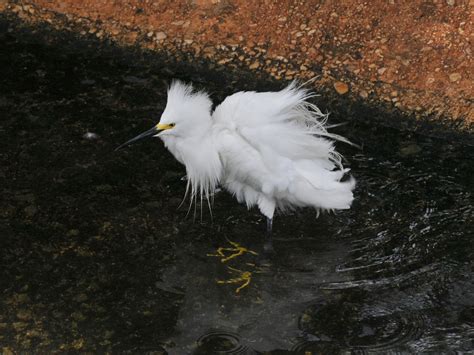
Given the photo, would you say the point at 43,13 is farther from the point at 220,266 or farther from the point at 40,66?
the point at 220,266

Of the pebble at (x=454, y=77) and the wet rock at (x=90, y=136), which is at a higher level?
the pebble at (x=454, y=77)

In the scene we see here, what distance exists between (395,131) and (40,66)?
2.58m

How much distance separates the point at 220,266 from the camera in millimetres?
4285

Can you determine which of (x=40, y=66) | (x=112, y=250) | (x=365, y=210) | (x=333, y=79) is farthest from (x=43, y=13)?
(x=365, y=210)

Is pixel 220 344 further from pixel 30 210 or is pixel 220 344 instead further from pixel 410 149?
pixel 410 149

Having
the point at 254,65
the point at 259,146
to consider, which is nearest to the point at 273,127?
the point at 259,146

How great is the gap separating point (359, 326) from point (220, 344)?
661mm

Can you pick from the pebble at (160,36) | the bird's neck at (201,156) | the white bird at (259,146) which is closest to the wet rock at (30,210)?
the white bird at (259,146)

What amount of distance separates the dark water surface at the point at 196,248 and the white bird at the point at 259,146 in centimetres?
29

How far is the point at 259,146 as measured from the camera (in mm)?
4242

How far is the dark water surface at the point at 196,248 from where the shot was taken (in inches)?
150

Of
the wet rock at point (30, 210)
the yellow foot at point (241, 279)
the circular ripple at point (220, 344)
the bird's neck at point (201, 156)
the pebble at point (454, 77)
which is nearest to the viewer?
the circular ripple at point (220, 344)

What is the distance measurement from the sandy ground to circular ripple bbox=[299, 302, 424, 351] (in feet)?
6.15

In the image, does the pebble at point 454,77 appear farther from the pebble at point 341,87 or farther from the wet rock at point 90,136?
the wet rock at point 90,136
